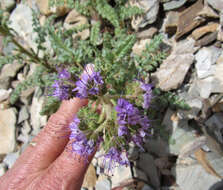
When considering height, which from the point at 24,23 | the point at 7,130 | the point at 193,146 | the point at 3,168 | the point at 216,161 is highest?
the point at 24,23

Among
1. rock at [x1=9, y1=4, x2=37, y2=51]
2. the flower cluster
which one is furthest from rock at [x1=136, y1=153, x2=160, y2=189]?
rock at [x1=9, y1=4, x2=37, y2=51]

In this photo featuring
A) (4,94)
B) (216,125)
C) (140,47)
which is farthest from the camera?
(4,94)

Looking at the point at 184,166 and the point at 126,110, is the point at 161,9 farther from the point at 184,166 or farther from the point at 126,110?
the point at 184,166

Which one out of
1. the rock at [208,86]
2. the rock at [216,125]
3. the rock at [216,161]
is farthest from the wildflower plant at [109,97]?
the rock at [216,161]

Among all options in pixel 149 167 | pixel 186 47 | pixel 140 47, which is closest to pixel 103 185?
pixel 149 167

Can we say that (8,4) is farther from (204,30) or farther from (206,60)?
(206,60)

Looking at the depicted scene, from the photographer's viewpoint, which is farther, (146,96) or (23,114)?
(23,114)
